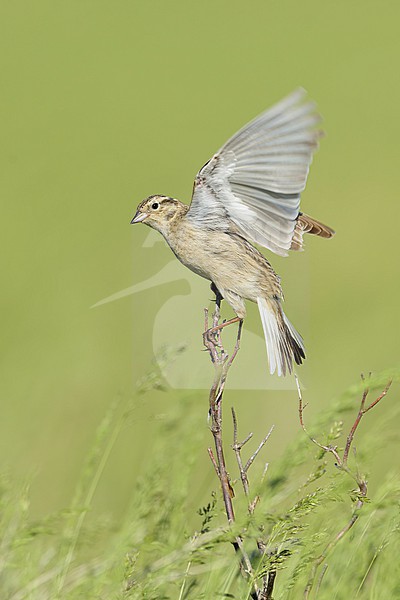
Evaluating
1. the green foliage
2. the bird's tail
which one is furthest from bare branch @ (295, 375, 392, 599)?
the bird's tail

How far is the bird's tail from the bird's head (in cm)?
31

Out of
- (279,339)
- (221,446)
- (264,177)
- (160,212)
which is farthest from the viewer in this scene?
(160,212)

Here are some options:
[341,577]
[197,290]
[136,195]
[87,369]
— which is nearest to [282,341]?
[341,577]

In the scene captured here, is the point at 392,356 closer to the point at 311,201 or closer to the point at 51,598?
the point at 311,201

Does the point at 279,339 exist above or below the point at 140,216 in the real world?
below

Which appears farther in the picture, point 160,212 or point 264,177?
point 160,212

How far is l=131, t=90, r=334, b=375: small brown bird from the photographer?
1.88 metres

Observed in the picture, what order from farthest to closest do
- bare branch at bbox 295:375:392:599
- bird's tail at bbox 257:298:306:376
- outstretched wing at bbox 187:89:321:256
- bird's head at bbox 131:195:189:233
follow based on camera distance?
1. bird's head at bbox 131:195:189:233
2. bird's tail at bbox 257:298:306:376
3. outstretched wing at bbox 187:89:321:256
4. bare branch at bbox 295:375:392:599

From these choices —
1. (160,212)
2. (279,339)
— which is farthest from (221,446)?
(160,212)

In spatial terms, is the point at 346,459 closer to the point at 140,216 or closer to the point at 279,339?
the point at 279,339

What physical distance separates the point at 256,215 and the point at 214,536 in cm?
63

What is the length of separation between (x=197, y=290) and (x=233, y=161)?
1651 millimetres

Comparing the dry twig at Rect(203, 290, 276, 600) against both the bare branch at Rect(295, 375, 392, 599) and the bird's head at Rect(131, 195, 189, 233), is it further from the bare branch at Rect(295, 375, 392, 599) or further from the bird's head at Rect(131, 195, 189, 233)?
the bird's head at Rect(131, 195, 189, 233)

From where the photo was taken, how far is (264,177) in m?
2.00
